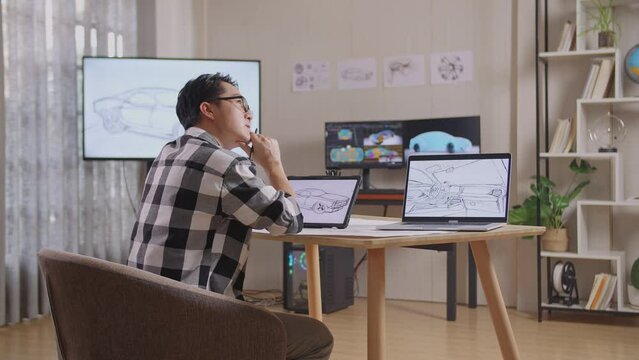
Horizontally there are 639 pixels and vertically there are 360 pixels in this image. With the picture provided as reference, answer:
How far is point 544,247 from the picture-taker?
14.7ft

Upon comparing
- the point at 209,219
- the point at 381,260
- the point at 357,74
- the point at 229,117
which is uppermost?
the point at 357,74

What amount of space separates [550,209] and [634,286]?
63cm

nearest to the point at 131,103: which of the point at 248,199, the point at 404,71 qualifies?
the point at 404,71

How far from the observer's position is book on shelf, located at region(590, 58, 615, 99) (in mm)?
4301

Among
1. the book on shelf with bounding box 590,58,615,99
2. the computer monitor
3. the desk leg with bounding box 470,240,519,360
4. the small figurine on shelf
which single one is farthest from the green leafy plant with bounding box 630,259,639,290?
the desk leg with bounding box 470,240,519,360

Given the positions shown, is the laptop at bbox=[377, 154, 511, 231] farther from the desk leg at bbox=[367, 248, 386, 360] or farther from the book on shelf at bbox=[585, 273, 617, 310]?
the book on shelf at bbox=[585, 273, 617, 310]

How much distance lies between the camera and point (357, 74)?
525cm

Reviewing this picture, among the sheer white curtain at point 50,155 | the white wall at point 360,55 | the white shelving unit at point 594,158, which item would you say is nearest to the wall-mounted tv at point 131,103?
the sheer white curtain at point 50,155

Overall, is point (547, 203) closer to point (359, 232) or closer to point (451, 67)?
point (451, 67)

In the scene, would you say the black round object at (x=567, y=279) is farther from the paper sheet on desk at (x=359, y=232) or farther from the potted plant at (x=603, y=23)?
the paper sheet on desk at (x=359, y=232)

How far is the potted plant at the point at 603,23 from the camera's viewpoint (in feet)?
14.2

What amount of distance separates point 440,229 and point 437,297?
9.53 feet

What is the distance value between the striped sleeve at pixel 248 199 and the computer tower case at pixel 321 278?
2.81 metres

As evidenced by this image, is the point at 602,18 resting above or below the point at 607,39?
above
